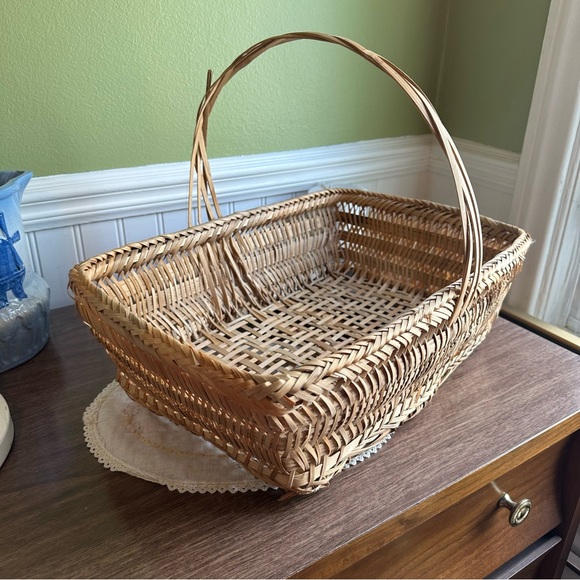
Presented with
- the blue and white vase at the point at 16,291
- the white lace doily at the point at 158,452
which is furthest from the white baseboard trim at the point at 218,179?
the white lace doily at the point at 158,452

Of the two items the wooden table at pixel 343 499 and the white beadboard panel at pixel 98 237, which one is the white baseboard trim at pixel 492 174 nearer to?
the wooden table at pixel 343 499

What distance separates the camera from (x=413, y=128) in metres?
1.20

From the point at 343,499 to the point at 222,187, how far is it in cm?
62

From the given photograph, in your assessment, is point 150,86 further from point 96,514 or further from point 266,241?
point 96,514

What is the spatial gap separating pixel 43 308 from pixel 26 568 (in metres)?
0.37

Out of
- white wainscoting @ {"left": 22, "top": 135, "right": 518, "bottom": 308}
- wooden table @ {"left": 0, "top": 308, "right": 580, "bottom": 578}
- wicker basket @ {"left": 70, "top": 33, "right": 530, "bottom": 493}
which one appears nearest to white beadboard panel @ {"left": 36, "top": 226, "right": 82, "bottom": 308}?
white wainscoting @ {"left": 22, "top": 135, "right": 518, "bottom": 308}

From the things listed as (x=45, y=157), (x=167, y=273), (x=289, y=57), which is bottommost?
(x=167, y=273)

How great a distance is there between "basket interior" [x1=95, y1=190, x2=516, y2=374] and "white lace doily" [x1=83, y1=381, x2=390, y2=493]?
0.12 metres

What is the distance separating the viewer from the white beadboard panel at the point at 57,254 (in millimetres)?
861

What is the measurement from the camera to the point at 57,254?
876 millimetres

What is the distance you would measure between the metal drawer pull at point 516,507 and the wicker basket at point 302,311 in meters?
0.17

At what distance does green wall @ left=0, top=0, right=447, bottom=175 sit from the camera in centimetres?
78

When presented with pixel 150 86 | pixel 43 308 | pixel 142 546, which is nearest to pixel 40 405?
pixel 43 308

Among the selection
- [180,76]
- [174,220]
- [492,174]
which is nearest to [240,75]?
[180,76]
